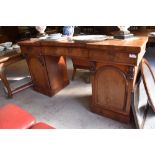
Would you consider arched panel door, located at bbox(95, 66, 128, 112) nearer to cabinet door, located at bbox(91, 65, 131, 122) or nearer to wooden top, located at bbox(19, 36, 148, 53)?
cabinet door, located at bbox(91, 65, 131, 122)

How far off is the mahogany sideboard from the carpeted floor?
126 millimetres

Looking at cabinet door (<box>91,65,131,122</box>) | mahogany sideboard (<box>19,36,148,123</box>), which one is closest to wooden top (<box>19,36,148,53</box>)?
mahogany sideboard (<box>19,36,148,123</box>)

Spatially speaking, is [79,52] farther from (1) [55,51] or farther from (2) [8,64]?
(2) [8,64]

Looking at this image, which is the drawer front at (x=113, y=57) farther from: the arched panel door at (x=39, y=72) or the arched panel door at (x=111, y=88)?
the arched panel door at (x=39, y=72)

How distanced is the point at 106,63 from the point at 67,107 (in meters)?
0.88

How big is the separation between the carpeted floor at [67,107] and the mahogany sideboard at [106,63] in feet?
0.41

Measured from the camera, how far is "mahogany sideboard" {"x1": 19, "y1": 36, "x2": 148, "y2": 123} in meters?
1.37

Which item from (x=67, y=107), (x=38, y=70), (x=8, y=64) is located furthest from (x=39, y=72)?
(x=67, y=107)

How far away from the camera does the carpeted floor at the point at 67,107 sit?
5.70 ft

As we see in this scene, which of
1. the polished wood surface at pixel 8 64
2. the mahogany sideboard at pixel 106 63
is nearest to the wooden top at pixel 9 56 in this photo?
the polished wood surface at pixel 8 64

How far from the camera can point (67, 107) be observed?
2.06 metres

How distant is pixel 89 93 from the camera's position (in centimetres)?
234
